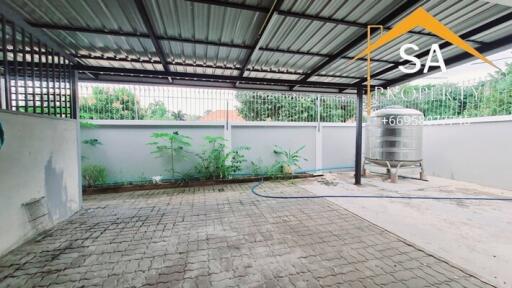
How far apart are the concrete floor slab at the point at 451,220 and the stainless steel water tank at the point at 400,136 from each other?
2.40 ft

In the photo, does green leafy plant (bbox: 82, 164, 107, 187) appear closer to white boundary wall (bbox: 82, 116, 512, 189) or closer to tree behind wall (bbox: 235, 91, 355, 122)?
white boundary wall (bbox: 82, 116, 512, 189)

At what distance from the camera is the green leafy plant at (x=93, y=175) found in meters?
4.47

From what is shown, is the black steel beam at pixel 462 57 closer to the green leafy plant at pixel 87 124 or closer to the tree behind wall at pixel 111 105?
the tree behind wall at pixel 111 105

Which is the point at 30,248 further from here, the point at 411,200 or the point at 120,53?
the point at 411,200

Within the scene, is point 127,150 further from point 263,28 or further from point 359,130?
point 359,130

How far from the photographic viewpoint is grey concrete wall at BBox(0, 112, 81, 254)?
2.14 m

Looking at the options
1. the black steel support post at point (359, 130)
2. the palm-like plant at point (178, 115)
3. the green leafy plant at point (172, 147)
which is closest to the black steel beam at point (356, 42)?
the black steel support post at point (359, 130)

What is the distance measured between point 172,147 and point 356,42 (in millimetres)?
4480

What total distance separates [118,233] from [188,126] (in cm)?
325

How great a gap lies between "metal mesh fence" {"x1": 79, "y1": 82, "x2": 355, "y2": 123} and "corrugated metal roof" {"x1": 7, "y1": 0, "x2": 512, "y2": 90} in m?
1.59

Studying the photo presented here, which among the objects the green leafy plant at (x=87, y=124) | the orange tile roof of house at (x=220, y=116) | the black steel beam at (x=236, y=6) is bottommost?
the green leafy plant at (x=87, y=124)

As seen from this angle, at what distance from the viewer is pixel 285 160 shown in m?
6.11

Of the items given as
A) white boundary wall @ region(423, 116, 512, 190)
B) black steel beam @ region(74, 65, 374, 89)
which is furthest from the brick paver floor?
white boundary wall @ region(423, 116, 512, 190)

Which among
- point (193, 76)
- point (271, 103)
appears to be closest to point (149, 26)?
point (193, 76)
